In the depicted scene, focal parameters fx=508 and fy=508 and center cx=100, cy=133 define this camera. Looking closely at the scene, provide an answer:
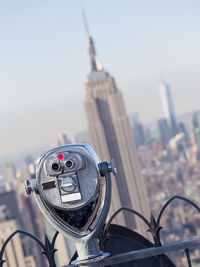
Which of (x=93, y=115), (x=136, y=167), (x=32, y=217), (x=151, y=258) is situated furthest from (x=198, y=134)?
(x=151, y=258)

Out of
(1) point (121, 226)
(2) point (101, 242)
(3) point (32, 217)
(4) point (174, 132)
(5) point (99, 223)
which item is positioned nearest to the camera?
(5) point (99, 223)

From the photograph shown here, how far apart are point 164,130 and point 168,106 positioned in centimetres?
1574

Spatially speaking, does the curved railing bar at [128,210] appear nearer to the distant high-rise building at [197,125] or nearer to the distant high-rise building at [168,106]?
the distant high-rise building at [197,125]

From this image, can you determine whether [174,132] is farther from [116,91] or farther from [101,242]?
[101,242]

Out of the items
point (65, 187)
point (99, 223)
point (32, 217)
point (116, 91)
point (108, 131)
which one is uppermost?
point (116, 91)

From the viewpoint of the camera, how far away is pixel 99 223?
1761 mm

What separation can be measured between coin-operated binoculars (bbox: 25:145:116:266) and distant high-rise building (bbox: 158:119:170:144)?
57830 mm

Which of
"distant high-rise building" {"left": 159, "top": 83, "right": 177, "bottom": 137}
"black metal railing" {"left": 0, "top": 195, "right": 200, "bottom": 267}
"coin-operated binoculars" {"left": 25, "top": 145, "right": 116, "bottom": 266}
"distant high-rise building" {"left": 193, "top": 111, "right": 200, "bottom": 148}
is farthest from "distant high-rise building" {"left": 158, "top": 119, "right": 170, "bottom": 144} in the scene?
"coin-operated binoculars" {"left": 25, "top": 145, "right": 116, "bottom": 266}

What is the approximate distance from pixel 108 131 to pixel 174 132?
8814mm

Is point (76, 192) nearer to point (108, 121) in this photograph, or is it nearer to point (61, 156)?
point (61, 156)

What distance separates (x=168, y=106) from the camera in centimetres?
7631

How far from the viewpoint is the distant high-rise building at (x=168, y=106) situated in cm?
6372

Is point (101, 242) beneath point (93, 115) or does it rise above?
beneath

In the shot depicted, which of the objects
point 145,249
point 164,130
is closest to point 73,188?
point 145,249
